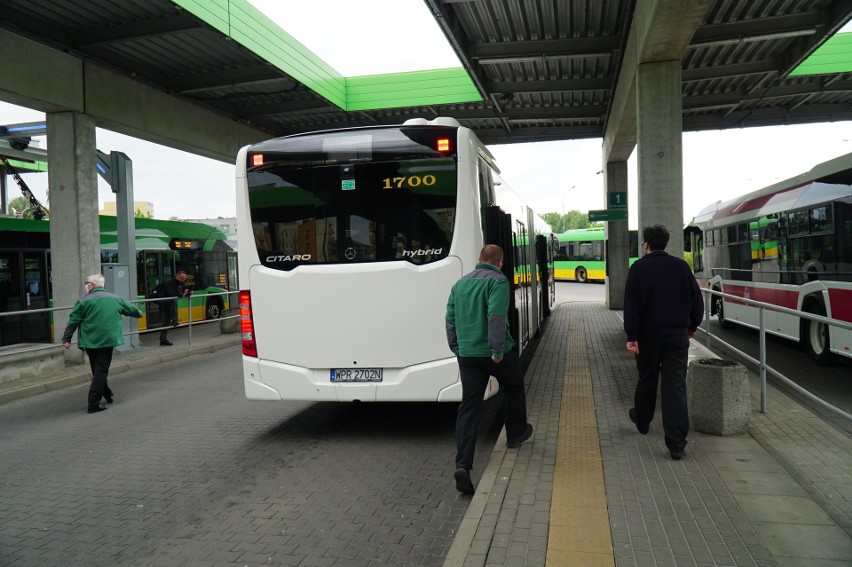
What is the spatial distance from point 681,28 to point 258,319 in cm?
724

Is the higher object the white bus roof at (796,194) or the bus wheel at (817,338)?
the white bus roof at (796,194)

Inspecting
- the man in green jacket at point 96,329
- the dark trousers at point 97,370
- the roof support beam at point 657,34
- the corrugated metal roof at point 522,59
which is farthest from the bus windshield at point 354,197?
the corrugated metal roof at point 522,59

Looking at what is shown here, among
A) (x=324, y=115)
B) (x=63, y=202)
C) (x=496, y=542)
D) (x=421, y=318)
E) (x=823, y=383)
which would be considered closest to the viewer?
(x=496, y=542)

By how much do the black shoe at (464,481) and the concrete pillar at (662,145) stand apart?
7.05 meters

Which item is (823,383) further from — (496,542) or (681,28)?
(496,542)

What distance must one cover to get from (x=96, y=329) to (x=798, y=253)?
11.5 m

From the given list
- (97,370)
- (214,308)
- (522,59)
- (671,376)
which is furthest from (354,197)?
(214,308)

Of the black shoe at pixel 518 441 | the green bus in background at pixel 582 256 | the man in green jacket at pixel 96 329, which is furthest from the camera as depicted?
the green bus in background at pixel 582 256

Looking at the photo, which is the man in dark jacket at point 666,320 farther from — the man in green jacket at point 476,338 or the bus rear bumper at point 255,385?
the bus rear bumper at point 255,385

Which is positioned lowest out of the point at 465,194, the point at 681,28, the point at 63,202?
the point at 465,194

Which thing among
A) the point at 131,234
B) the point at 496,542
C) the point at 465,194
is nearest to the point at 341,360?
the point at 465,194

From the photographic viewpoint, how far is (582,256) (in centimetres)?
4459

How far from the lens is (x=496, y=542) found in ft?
12.1

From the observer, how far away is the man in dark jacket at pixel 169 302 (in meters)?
15.3
